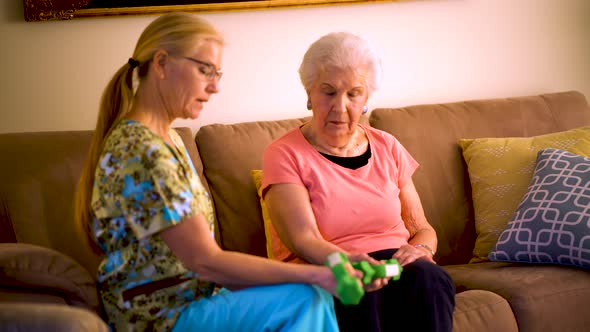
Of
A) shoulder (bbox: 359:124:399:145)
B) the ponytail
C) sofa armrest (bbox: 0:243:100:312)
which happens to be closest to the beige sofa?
sofa armrest (bbox: 0:243:100:312)

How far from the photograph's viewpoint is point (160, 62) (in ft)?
5.95

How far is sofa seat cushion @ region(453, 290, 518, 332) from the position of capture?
86.9 inches

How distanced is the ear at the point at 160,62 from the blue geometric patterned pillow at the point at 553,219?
134cm

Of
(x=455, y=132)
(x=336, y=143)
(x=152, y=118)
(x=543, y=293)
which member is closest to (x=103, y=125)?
(x=152, y=118)

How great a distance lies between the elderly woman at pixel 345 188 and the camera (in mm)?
2139

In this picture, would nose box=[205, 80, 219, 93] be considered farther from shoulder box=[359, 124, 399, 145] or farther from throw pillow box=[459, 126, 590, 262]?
throw pillow box=[459, 126, 590, 262]

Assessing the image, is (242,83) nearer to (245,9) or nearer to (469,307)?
(245,9)

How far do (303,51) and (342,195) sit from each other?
0.95 meters

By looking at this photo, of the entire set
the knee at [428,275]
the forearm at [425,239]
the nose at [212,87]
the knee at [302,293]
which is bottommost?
the forearm at [425,239]

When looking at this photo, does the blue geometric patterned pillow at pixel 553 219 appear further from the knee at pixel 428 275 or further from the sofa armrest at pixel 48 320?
the sofa armrest at pixel 48 320

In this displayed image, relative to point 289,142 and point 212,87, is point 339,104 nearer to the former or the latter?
point 289,142

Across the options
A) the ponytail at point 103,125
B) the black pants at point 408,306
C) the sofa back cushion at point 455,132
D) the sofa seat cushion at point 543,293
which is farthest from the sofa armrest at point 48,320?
the sofa back cushion at point 455,132

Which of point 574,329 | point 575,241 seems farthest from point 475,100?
point 574,329

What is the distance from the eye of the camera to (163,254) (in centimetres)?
174
